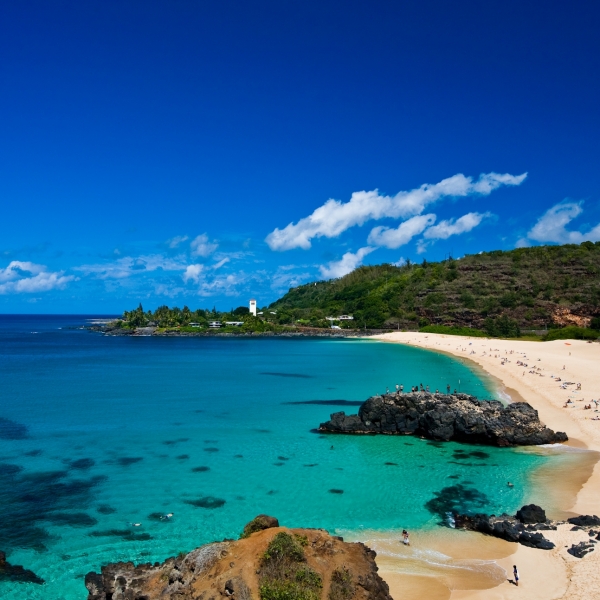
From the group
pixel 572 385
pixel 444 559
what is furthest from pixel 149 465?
pixel 572 385

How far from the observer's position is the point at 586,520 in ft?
64.5

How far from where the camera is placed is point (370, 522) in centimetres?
2103

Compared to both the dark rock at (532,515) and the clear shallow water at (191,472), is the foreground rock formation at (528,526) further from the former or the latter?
the clear shallow water at (191,472)

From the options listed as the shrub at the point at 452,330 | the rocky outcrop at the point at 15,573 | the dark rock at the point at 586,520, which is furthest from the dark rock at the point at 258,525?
the shrub at the point at 452,330

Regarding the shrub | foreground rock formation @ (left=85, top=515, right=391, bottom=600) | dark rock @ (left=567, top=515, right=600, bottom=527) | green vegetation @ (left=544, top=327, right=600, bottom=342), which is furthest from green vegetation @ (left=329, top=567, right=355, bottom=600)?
the shrub

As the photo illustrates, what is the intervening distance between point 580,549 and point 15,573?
1923cm

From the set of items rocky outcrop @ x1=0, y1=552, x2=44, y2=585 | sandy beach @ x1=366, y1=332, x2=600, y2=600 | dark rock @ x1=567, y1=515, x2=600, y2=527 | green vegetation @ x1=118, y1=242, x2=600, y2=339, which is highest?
green vegetation @ x1=118, y1=242, x2=600, y2=339

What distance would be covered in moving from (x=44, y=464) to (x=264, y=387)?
3127 centimetres

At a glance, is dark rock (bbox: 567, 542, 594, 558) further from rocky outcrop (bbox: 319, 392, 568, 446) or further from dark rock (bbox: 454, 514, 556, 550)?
rocky outcrop (bbox: 319, 392, 568, 446)

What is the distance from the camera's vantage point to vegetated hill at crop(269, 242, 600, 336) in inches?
5108

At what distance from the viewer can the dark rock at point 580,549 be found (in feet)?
56.3

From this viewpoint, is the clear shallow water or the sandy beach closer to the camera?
the sandy beach

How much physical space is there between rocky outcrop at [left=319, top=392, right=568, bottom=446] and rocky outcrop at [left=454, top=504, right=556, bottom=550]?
12817 millimetres

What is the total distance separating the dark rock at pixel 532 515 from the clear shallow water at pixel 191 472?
2.01 meters
